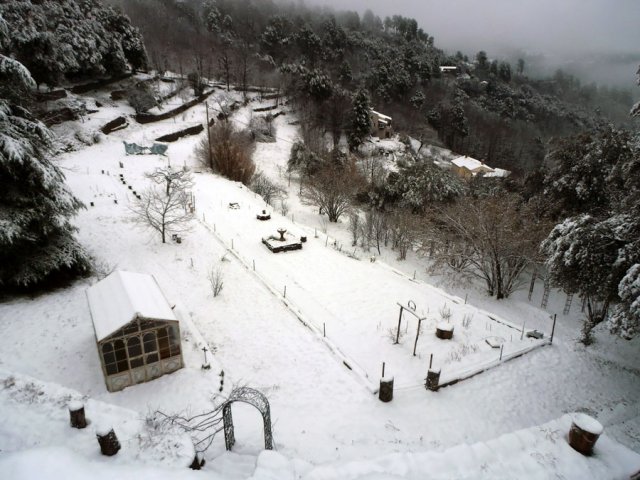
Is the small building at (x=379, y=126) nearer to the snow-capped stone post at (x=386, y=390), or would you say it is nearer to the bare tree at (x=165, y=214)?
the bare tree at (x=165, y=214)

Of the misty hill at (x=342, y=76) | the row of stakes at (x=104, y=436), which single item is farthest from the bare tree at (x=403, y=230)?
the misty hill at (x=342, y=76)

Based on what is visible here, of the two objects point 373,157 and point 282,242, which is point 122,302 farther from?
point 373,157

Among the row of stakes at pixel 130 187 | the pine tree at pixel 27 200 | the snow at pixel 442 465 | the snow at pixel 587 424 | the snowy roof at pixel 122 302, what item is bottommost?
the row of stakes at pixel 130 187

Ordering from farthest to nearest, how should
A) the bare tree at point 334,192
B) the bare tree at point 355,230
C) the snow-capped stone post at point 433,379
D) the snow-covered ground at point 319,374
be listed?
1. the bare tree at point 334,192
2. the bare tree at point 355,230
3. the snow-capped stone post at point 433,379
4. the snow-covered ground at point 319,374

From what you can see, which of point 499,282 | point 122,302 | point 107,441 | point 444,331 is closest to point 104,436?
point 107,441

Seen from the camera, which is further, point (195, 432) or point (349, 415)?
point (349, 415)

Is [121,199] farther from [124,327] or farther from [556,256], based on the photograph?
[556,256]

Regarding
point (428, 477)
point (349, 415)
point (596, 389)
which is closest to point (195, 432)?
point (349, 415)
